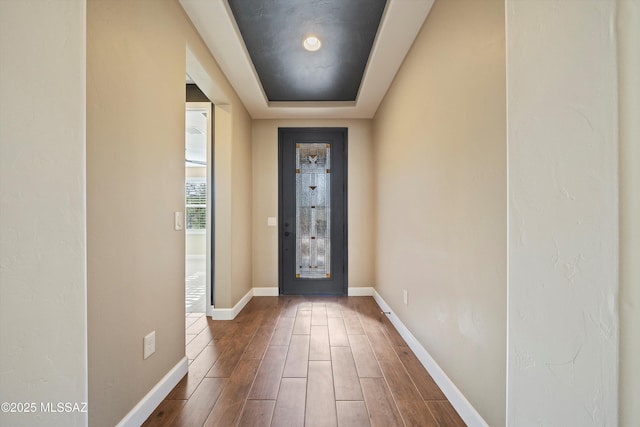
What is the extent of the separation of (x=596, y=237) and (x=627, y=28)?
0.91 ft

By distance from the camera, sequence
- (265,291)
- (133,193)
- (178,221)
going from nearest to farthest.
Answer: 1. (133,193)
2. (178,221)
3. (265,291)

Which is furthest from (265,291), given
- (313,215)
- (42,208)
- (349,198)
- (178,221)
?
(42,208)

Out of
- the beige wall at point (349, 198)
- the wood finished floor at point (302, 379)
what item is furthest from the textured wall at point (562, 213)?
the beige wall at point (349, 198)

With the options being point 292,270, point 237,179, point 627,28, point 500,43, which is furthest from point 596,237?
point 292,270

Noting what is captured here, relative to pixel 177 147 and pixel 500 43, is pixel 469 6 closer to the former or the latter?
pixel 500 43

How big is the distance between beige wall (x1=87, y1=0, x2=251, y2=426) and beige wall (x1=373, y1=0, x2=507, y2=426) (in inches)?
66.3

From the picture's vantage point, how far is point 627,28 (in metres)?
0.37

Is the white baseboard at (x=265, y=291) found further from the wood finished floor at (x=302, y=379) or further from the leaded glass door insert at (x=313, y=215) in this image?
the wood finished floor at (x=302, y=379)

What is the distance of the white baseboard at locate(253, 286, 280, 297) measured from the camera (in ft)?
13.0

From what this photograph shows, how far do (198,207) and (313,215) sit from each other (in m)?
4.19

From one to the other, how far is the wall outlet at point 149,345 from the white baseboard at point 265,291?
2.38m

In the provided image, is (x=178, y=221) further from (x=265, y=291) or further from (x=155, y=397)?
(x=265, y=291)

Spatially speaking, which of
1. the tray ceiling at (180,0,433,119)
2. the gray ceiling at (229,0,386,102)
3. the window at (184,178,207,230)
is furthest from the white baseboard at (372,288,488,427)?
the window at (184,178,207,230)

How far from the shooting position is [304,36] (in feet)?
7.80
